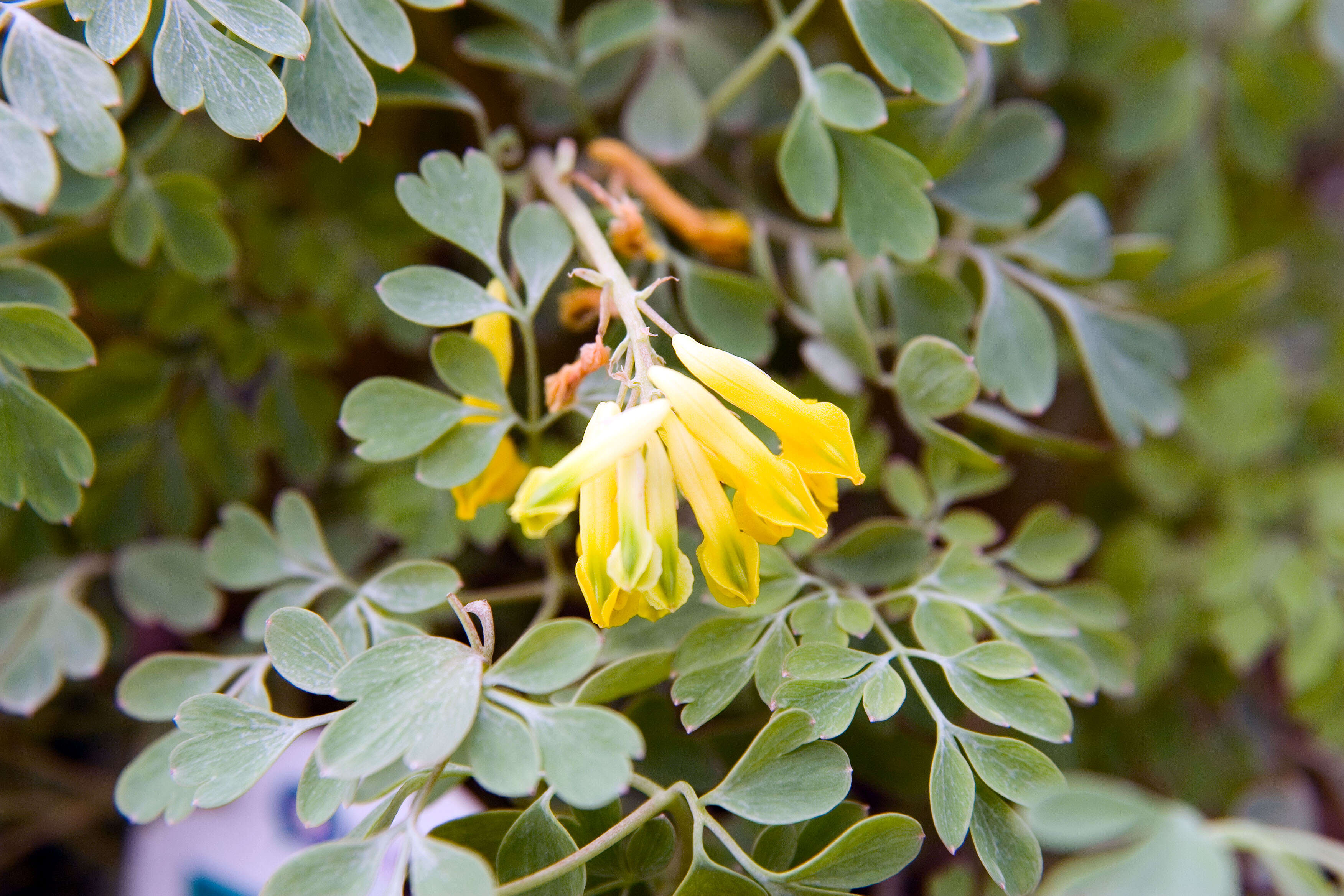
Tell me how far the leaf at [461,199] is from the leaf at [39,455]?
9.3 inches

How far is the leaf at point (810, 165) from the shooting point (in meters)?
0.57

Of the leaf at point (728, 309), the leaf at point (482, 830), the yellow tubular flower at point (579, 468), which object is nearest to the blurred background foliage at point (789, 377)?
the leaf at point (728, 309)

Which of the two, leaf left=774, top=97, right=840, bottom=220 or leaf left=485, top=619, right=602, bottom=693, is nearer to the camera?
leaf left=485, top=619, right=602, bottom=693

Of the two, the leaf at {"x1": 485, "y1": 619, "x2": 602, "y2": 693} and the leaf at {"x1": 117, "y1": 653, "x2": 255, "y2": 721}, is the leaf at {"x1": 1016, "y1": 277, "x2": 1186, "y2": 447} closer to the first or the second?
the leaf at {"x1": 485, "y1": 619, "x2": 602, "y2": 693}

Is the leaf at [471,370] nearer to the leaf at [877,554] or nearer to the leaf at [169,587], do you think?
the leaf at [877,554]

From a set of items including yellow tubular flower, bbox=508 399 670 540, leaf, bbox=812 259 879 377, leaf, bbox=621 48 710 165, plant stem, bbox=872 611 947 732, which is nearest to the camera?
yellow tubular flower, bbox=508 399 670 540

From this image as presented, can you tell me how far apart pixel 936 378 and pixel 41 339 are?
525mm

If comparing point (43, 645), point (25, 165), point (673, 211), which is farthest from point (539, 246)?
point (43, 645)

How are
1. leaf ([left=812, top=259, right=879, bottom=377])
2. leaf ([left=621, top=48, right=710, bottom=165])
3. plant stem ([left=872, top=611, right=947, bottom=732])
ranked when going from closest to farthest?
plant stem ([left=872, top=611, right=947, bottom=732]) < leaf ([left=812, top=259, right=879, bottom=377]) < leaf ([left=621, top=48, right=710, bottom=165])

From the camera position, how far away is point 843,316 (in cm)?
58

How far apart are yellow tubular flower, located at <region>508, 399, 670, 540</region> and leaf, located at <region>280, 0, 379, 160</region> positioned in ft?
0.77

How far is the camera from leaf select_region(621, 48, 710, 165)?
2.22 feet

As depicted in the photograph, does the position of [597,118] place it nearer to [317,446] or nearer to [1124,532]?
[317,446]

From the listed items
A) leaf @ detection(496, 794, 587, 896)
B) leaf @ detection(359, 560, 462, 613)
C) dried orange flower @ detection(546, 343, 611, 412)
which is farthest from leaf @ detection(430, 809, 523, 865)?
dried orange flower @ detection(546, 343, 611, 412)
